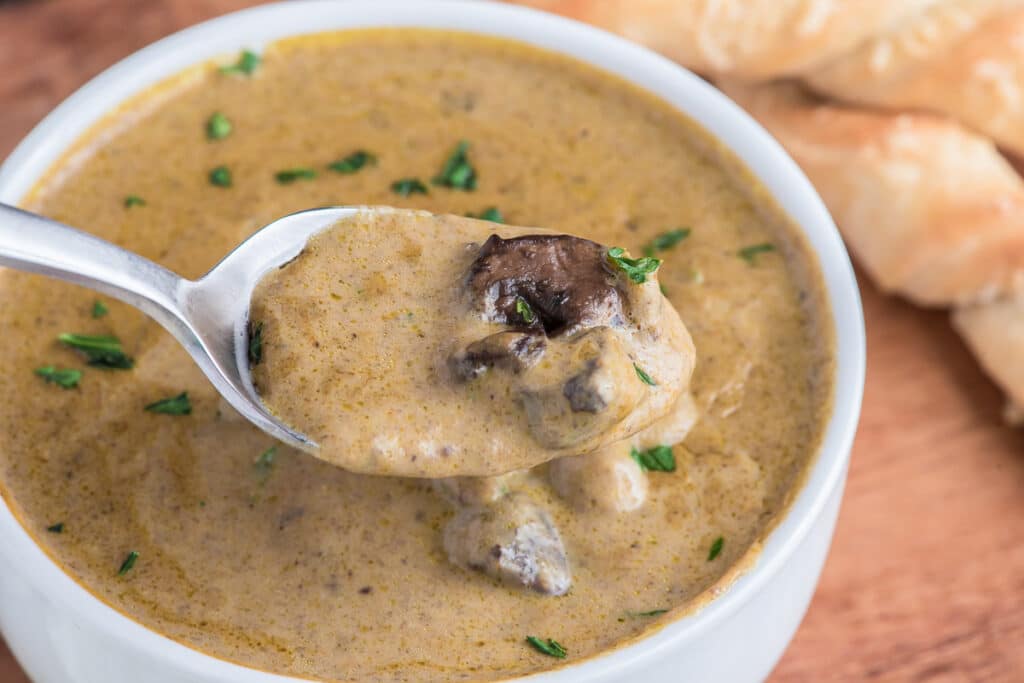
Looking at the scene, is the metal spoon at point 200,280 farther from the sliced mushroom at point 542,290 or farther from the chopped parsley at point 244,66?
the chopped parsley at point 244,66

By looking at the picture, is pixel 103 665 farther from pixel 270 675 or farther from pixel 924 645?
pixel 924 645

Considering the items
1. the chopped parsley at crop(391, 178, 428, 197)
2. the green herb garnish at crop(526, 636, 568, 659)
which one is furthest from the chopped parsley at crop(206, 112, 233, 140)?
the green herb garnish at crop(526, 636, 568, 659)

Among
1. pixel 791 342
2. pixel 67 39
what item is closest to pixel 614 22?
pixel 791 342

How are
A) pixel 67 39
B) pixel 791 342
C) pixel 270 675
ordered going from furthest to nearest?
pixel 67 39, pixel 791 342, pixel 270 675

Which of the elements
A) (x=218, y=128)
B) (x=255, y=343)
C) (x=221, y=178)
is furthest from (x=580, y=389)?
(x=218, y=128)

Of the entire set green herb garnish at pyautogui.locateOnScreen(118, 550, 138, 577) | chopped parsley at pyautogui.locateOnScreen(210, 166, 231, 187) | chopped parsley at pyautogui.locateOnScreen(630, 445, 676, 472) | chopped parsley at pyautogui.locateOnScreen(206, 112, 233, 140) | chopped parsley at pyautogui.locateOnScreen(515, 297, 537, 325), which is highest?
chopped parsley at pyautogui.locateOnScreen(515, 297, 537, 325)

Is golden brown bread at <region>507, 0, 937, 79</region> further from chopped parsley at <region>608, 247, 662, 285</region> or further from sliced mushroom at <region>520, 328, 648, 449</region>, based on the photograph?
sliced mushroom at <region>520, 328, 648, 449</region>

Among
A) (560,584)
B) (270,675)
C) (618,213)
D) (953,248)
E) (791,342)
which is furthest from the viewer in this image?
(953,248)
